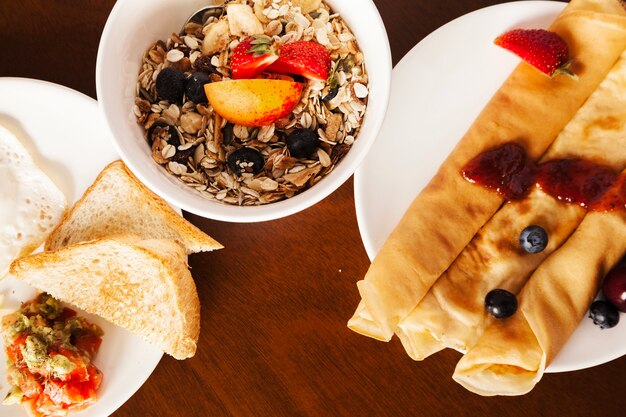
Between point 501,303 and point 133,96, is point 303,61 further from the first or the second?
point 501,303

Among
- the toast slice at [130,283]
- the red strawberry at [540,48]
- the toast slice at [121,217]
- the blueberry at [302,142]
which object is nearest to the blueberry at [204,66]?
the blueberry at [302,142]

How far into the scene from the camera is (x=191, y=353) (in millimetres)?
1694

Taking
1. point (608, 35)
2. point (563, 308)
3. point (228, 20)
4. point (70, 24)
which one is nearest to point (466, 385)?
point (563, 308)

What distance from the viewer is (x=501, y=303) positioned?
1538 millimetres

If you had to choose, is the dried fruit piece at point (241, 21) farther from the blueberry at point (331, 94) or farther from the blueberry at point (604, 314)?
the blueberry at point (604, 314)

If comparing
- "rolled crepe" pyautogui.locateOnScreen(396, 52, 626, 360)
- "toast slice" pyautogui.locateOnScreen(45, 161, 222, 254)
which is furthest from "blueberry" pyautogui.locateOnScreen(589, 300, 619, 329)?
"toast slice" pyautogui.locateOnScreen(45, 161, 222, 254)

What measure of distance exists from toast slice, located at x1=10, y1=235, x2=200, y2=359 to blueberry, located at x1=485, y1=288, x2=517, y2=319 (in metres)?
0.76

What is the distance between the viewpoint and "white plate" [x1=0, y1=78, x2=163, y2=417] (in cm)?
172

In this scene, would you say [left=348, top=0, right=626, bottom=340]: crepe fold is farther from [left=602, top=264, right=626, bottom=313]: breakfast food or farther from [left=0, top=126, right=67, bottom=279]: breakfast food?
[left=0, top=126, right=67, bottom=279]: breakfast food

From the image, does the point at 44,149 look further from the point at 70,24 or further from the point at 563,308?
the point at 563,308

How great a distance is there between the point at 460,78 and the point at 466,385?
0.78 metres

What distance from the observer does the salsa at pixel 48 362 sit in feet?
5.46

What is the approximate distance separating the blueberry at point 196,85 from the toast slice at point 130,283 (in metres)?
0.42

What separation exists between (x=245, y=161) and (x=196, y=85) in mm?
210
